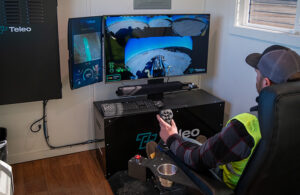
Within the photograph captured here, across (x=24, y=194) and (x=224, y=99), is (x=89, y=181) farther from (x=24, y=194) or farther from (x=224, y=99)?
(x=224, y=99)

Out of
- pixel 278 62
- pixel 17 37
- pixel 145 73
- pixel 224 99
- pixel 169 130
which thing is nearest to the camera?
pixel 278 62

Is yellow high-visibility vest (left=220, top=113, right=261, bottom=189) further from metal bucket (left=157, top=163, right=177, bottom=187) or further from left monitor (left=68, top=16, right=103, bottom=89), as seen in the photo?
left monitor (left=68, top=16, right=103, bottom=89)

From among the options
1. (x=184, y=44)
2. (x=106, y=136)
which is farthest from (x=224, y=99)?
(x=106, y=136)

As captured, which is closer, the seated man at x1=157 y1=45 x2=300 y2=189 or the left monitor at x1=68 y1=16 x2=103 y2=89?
the seated man at x1=157 y1=45 x2=300 y2=189

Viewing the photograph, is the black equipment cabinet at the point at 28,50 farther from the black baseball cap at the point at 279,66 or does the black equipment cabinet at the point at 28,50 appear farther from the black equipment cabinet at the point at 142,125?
the black baseball cap at the point at 279,66

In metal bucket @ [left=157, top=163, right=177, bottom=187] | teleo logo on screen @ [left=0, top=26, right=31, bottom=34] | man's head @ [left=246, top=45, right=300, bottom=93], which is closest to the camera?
man's head @ [left=246, top=45, right=300, bottom=93]

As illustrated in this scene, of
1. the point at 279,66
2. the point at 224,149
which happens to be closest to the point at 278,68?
the point at 279,66

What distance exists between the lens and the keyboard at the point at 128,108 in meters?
2.56

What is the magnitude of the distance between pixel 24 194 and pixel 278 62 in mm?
2030

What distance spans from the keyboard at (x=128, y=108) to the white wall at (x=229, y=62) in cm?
78

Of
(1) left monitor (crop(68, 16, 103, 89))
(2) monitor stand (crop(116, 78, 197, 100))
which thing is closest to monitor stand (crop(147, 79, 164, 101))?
(2) monitor stand (crop(116, 78, 197, 100))

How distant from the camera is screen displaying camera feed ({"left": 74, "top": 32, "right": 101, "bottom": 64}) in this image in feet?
7.81

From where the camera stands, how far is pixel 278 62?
1.34 m

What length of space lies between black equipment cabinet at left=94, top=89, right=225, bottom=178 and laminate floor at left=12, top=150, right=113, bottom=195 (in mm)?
128
